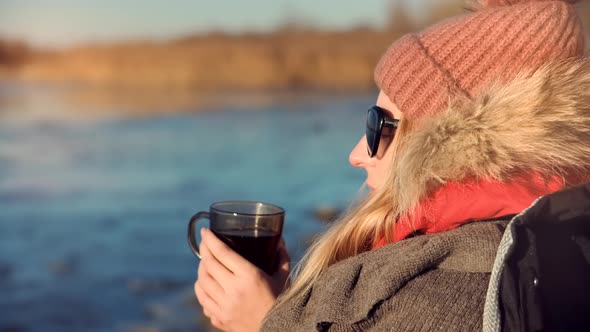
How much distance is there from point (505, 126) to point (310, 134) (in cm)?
1325

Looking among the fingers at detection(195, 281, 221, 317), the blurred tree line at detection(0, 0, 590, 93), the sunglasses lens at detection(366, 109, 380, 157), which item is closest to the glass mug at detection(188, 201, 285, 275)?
the fingers at detection(195, 281, 221, 317)

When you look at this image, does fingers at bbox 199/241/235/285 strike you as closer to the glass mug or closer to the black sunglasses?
the glass mug

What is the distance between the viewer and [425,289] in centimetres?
144

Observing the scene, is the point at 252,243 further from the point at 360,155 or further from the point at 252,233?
the point at 360,155

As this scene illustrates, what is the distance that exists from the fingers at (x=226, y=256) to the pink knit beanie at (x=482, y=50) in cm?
51

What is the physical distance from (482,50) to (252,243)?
69cm

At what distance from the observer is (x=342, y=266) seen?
1581 mm

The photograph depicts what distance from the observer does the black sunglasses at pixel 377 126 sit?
1.75m

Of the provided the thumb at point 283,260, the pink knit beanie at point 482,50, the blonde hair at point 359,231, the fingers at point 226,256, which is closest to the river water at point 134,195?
the thumb at point 283,260

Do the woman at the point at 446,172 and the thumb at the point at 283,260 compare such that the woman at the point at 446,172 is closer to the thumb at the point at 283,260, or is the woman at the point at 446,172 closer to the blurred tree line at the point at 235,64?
the thumb at the point at 283,260

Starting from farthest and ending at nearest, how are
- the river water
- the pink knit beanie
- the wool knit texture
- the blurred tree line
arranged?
the blurred tree line → the river water → the pink knit beanie → the wool knit texture

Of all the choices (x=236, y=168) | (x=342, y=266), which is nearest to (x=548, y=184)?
(x=342, y=266)

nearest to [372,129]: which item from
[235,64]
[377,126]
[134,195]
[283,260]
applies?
[377,126]

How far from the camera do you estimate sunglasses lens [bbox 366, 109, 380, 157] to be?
1.75 m
